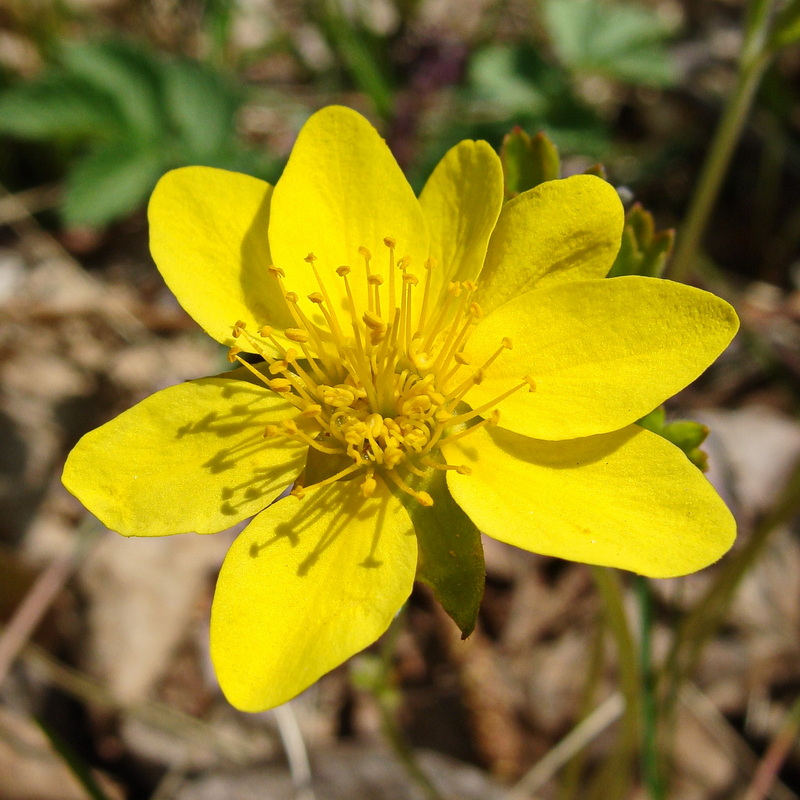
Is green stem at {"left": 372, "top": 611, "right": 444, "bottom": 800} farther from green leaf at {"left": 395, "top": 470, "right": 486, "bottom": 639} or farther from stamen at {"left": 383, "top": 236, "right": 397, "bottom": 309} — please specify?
stamen at {"left": 383, "top": 236, "right": 397, "bottom": 309}

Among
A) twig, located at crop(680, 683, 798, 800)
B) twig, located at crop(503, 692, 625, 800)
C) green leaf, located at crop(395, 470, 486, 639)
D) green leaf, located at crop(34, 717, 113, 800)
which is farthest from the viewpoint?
twig, located at crop(680, 683, 798, 800)

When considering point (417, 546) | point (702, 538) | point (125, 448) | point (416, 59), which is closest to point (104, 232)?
point (416, 59)

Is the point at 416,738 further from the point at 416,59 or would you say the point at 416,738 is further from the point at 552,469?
the point at 416,59

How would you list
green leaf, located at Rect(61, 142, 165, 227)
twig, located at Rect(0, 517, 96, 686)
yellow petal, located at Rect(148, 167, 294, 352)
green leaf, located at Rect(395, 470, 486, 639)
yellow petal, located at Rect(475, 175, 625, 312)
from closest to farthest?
green leaf, located at Rect(395, 470, 486, 639) < yellow petal, located at Rect(475, 175, 625, 312) < yellow petal, located at Rect(148, 167, 294, 352) < twig, located at Rect(0, 517, 96, 686) < green leaf, located at Rect(61, 142, 165, 227)

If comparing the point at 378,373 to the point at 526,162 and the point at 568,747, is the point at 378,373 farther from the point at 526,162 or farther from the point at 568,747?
the point at 568,747

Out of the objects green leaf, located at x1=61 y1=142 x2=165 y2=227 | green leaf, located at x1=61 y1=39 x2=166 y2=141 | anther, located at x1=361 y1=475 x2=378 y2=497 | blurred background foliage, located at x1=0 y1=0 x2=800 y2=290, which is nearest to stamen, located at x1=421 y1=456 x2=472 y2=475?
anther, located at x1=361 y1=475 x2=378 y2=497

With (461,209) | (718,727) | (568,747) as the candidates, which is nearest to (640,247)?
(461,209)

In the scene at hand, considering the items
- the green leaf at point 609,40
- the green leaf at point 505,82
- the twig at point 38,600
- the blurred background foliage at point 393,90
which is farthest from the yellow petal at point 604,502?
the green leaf at point 609,40
